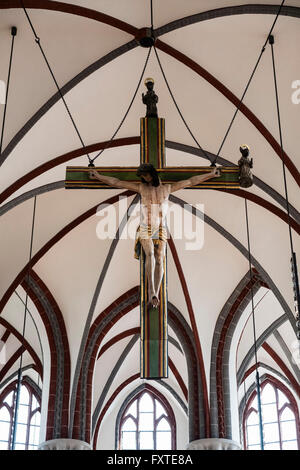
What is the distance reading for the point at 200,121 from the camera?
15.3 meters

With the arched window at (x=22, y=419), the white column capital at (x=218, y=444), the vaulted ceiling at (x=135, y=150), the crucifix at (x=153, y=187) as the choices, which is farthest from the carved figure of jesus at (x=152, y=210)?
the arched window at (x=22, y=419)

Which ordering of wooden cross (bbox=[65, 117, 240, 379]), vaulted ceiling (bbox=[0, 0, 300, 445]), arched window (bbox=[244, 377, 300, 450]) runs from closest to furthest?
1. wooden cross (bbox=[65, 117, 240, 379])
2. vaulted ceiling (bbox=[0, 0, 300, 445])
3. arched window (bbox=[244, 377, 300, 450])

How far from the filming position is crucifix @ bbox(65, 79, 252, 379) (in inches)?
366

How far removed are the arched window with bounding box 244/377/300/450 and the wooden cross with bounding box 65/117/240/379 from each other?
50.8ft

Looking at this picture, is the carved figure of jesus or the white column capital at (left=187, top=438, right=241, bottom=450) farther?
the white column capital at (left=187, top=438, right=241, bottom=450)

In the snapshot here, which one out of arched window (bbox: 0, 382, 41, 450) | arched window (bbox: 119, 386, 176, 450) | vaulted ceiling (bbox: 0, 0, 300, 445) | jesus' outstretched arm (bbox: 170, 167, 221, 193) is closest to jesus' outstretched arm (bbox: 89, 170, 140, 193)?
jesus' outstretched arm (bbox: 170, 167, 221, 193)

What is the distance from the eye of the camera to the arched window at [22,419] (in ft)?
79.3

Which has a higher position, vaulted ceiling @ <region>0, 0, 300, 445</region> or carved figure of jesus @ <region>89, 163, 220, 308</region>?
vaulted ceiling @ <region>0, 0, 300, 445</region>

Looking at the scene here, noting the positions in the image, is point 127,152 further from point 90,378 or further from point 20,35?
point 90,378

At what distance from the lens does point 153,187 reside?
9.89 metres

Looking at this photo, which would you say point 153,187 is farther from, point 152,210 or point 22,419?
point 22,419

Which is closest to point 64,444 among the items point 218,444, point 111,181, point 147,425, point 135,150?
point 218,444

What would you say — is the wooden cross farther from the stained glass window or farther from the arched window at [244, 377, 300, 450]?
the stained glass window
